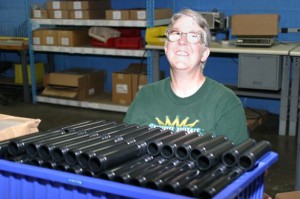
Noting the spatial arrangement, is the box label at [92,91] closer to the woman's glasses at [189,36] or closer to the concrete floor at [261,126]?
the concrete floor at [261,126]

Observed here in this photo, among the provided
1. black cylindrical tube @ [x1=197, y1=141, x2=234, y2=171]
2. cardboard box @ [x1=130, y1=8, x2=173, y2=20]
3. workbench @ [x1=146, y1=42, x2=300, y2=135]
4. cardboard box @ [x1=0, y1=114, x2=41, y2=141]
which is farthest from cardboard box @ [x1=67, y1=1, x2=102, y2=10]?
black cylindrical tube @ [x1=197, y1=141, x2=234, y2=171]

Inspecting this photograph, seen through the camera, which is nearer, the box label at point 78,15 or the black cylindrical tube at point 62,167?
the black cylindrical tube at point 62,167

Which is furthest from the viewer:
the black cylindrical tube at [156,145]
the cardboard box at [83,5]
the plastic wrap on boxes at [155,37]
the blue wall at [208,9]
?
the cardboard box at [83,5]

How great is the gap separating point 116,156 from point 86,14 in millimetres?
4102

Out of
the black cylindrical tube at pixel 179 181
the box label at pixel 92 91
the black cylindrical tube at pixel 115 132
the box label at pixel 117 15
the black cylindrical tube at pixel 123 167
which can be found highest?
the box label at pixel 117 15

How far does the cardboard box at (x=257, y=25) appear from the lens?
4148mm

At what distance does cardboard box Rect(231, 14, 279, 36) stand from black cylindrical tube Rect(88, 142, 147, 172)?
323cm

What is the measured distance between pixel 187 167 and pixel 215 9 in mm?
3871

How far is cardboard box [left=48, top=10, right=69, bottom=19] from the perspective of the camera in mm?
5164

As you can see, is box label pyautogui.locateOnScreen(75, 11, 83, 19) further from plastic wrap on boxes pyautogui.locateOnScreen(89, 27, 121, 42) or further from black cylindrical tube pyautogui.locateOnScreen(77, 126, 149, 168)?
black cylindrical tube pyautogui.locateOnScreen(77, 126, 149, 168)

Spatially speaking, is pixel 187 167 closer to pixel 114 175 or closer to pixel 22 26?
pixel 114 175

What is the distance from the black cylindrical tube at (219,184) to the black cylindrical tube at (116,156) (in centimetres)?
25

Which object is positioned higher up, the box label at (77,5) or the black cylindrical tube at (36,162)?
the box label at (77,5)

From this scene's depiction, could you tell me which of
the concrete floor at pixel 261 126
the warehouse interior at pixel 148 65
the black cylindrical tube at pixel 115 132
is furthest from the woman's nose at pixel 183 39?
the warehouse interior at pixel 148 65
